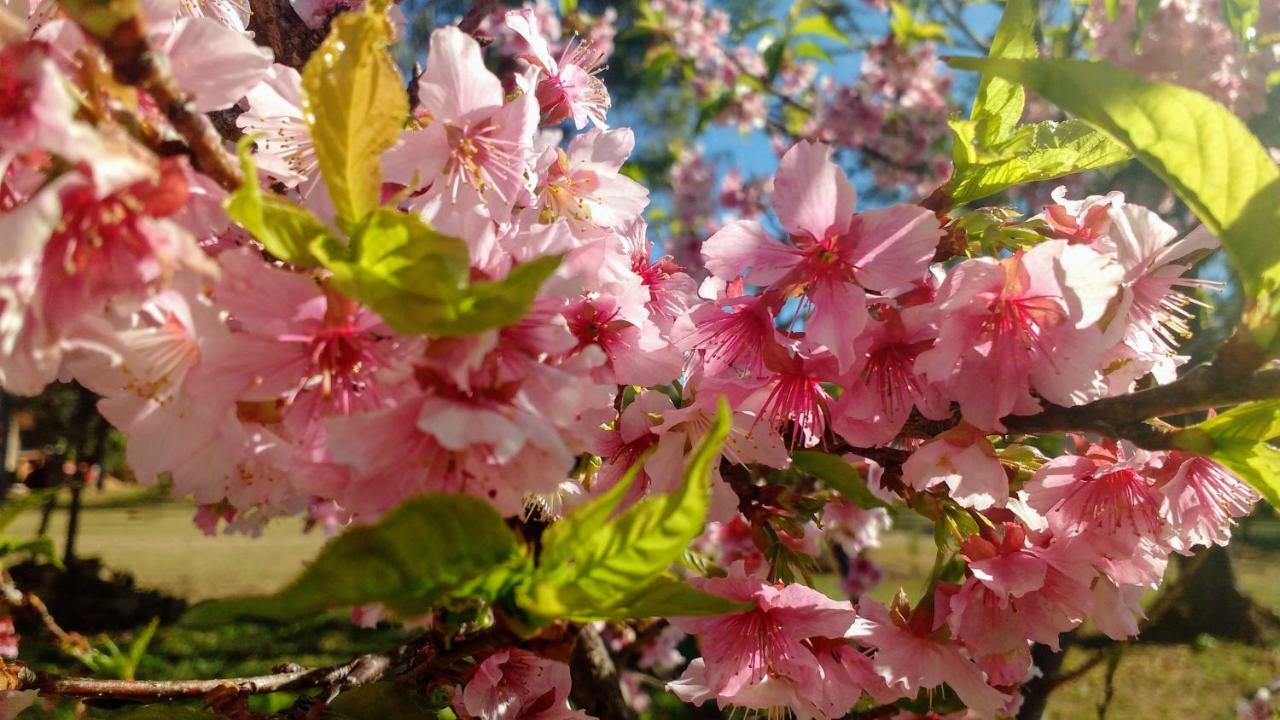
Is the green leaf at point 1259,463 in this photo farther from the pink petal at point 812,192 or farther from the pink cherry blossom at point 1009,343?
the pink petal at point 812,192

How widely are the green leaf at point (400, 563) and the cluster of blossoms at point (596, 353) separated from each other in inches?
1.9

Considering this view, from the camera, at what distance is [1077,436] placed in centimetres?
92

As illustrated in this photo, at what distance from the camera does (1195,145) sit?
57cm

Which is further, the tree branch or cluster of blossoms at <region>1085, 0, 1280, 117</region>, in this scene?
cluster of blossoms at <region>1085, 0, 1280, 117</region>

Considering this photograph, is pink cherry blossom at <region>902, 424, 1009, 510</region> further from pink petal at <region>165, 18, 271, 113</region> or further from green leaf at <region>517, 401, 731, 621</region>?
pink petal at <region>165, 18, 271, 113</region>

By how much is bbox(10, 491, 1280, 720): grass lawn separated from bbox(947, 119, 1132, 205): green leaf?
5.96 feet

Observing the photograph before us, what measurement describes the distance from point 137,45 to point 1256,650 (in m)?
7.94

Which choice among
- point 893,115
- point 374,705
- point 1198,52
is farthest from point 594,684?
point 893,115

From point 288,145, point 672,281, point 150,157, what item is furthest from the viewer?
point 672,281

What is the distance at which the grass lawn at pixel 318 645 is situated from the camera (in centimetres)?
462

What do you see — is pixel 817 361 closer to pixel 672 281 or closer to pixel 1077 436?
pixel 672 281

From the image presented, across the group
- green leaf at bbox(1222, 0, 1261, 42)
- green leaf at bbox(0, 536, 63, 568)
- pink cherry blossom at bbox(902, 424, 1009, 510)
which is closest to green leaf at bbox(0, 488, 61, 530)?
green leaf at bbox(0, 536, 63, 568)

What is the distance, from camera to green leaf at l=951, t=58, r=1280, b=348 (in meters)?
0.55

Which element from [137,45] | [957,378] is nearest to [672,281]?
[957,378]
